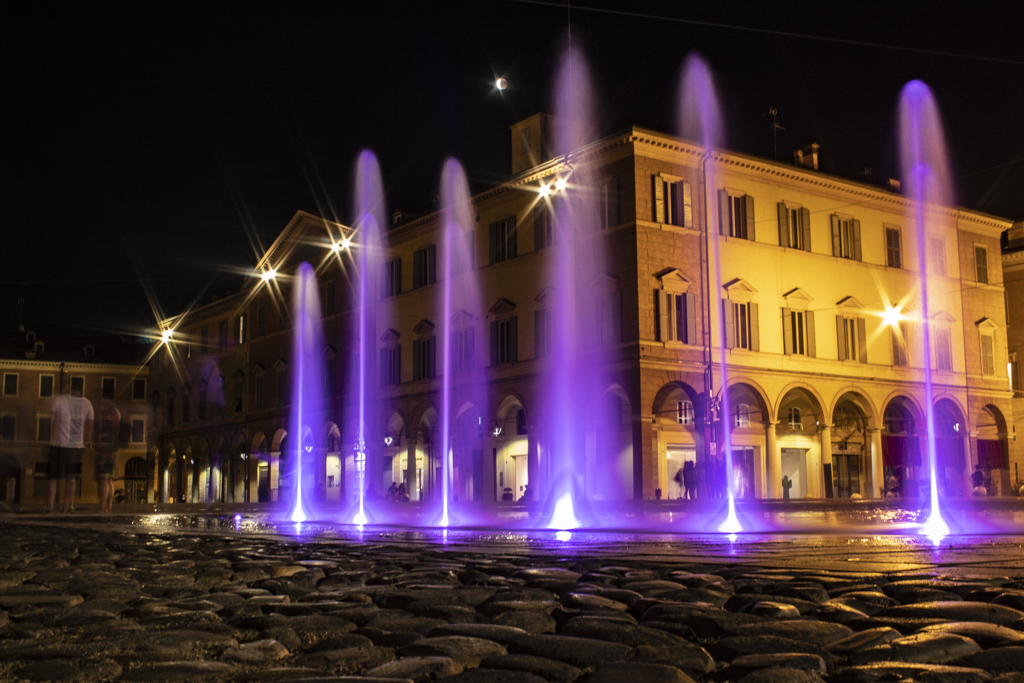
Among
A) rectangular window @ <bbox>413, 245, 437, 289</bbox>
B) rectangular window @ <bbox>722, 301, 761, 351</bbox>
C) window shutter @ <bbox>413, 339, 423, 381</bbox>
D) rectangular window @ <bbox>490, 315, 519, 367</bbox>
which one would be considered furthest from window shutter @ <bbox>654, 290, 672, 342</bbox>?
window shutter @ <bbox>413, 339, 423, 381</bbox>

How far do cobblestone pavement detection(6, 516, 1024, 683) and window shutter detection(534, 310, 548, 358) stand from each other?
1100 inches

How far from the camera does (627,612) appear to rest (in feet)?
13.4

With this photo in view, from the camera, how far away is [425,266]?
41938 millimetres

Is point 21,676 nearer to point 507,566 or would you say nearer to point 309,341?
point 507,566

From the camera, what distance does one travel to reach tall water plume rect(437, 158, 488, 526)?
38625 mm

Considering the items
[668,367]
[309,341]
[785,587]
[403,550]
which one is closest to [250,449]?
[309,341]

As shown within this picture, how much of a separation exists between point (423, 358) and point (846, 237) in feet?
54.6

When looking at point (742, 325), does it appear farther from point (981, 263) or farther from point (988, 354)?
point (981, 263)

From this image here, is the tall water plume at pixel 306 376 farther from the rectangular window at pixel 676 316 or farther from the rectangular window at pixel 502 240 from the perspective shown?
the rectangular window at pixel 676 316

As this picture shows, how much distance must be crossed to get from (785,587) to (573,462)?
28.7m

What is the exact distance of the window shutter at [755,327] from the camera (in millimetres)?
34438

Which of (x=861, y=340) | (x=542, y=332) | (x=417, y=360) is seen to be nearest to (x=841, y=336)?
(x=861, y=340)

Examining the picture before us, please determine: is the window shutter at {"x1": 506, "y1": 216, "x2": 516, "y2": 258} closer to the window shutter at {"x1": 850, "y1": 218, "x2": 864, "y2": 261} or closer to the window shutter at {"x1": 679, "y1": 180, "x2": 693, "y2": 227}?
the window shutter at {"x1": 679, "y1": 180, "x2": 693, "y2": 227}

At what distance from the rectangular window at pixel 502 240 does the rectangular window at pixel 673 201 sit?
5867 millimetres
